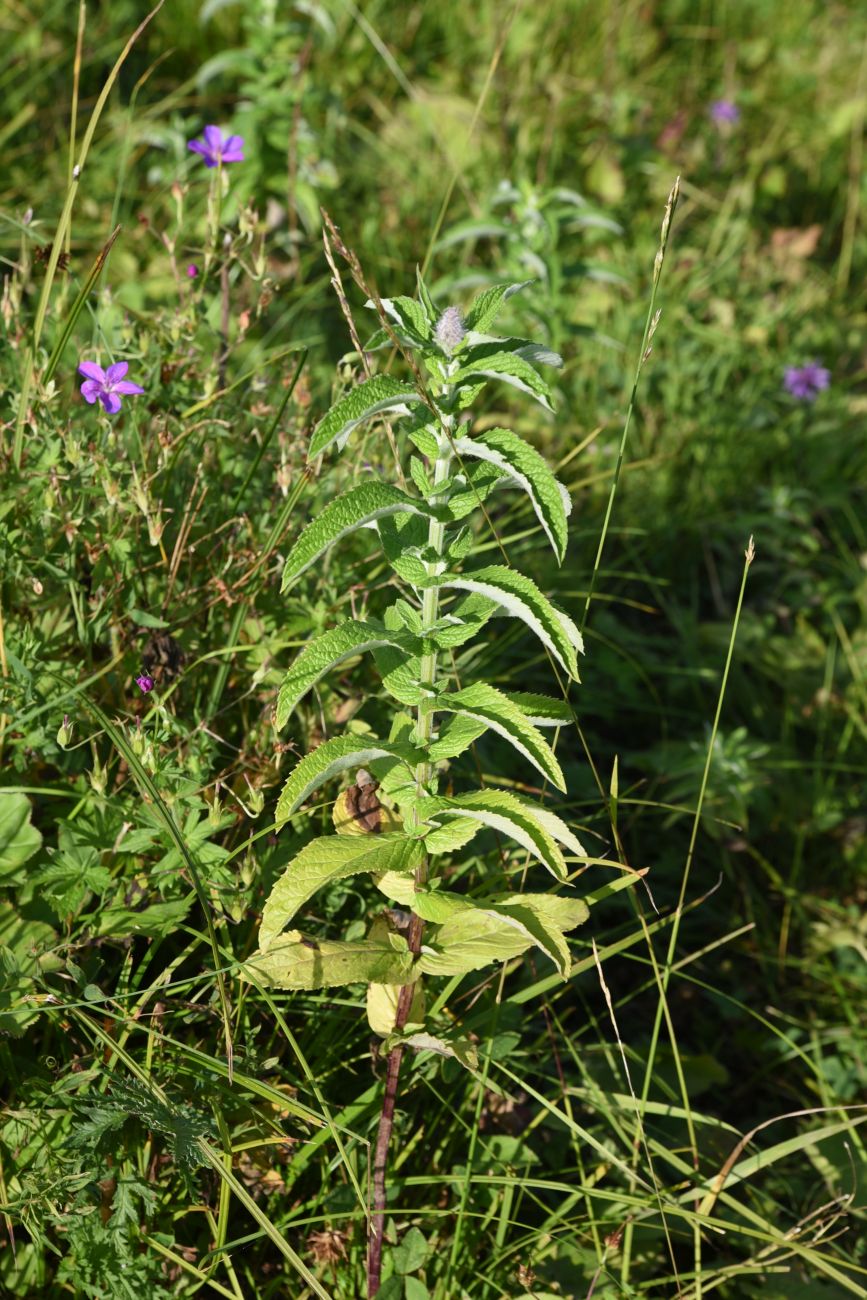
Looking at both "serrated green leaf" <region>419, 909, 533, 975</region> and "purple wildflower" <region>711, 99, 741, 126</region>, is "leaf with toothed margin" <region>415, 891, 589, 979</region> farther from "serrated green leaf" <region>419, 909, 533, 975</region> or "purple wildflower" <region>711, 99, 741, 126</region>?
"purple wildflower" <region>711, 99, 741, 126</region>

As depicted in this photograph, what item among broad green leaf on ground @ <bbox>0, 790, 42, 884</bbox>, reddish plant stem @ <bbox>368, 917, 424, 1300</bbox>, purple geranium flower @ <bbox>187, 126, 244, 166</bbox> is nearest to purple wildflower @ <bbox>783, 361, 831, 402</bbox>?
purple geranium flower @ <bbox>187, 126, 244, 166</bbox>

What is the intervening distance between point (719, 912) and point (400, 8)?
3634mm

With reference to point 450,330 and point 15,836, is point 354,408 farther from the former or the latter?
point 15,836

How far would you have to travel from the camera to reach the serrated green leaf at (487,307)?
149cm

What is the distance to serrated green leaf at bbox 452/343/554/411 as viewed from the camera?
142 cm

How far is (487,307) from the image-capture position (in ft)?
4.94

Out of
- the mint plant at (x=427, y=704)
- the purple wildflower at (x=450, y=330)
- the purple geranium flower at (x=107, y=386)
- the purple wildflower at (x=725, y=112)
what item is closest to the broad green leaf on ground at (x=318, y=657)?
the mint plant at (x=427, y=704)

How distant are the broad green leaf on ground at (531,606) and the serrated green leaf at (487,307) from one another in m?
0.30

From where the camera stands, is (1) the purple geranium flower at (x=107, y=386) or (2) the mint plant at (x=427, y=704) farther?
(1) the purple geranium flower at (x=107, y=386)

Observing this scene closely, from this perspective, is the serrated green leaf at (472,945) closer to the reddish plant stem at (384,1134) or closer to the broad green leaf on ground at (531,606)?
the reddish plant stem at (384,1134)

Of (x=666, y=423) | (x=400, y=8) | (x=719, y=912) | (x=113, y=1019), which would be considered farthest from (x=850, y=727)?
(x=400, y=8)

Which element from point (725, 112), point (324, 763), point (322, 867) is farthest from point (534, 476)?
point (725, 112)

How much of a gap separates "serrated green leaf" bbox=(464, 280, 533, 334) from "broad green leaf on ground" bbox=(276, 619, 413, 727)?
0.40 m

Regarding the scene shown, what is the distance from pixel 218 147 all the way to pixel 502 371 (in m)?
1.15
